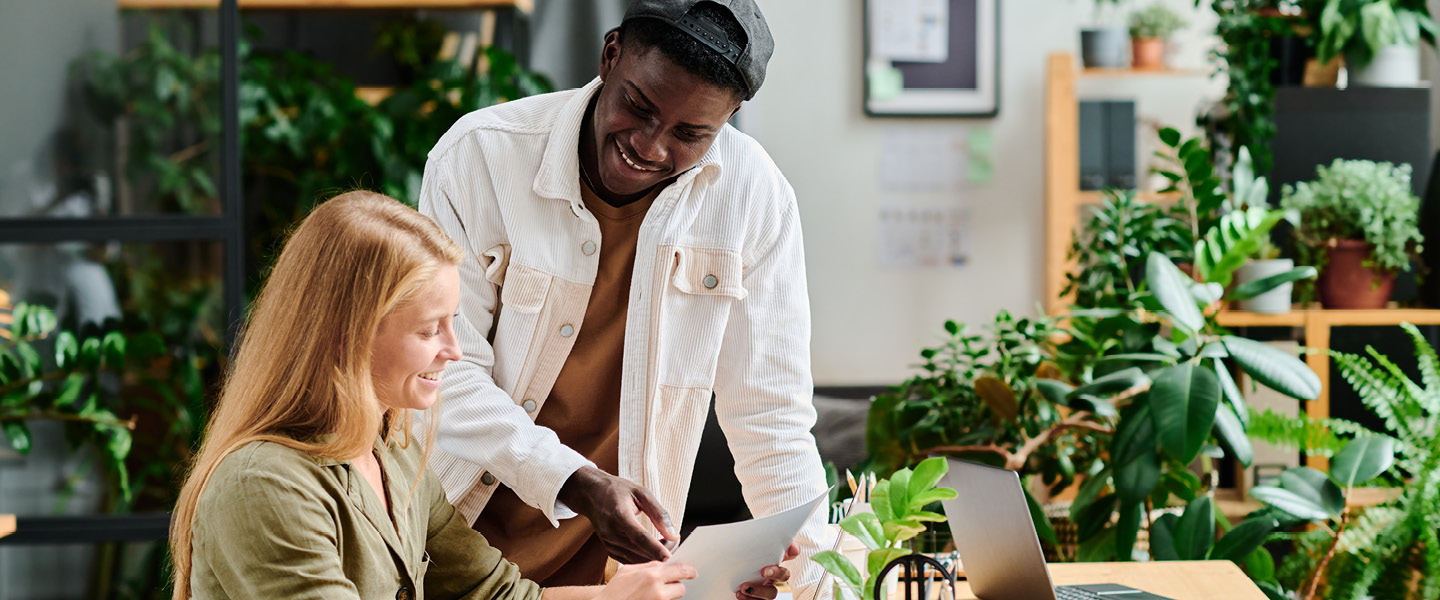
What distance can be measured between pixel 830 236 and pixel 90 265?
243cm

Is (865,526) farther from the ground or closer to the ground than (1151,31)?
closer to the ground

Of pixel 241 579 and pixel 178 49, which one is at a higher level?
pixel 178 49

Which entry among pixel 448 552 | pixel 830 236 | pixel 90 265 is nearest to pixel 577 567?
pixel 448 552

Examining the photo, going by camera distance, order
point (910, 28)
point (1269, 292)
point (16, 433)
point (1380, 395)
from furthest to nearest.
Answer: point (910, 28) < point (1269, 292) < point (16, 433) < point (1380, 395)

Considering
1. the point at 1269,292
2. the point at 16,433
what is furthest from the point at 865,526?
the point at 16,433

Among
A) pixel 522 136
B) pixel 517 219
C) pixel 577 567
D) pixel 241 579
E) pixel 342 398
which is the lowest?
pixel 577 567

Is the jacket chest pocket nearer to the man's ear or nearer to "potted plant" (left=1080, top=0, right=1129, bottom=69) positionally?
the man's ear

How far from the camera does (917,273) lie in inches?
164

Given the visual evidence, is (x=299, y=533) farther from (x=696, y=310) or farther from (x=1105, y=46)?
(x=1105, y=46)

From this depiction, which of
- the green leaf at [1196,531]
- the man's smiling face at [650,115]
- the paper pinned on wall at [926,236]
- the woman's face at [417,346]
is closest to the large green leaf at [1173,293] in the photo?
the green leaf at [1196,531]

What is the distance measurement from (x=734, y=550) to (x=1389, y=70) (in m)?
2.58

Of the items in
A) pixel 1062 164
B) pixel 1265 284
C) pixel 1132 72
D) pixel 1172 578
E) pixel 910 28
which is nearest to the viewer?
pixel 1172 578

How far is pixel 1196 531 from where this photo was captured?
2.12 meters

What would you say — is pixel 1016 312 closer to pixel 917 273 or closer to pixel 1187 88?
pixel 917 273
